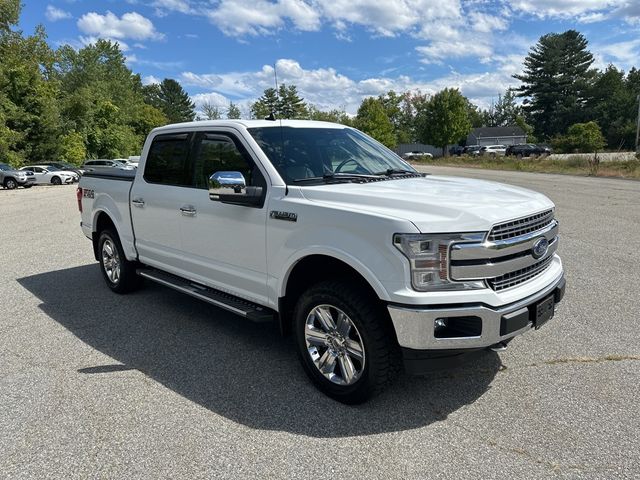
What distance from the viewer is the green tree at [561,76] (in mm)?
87312

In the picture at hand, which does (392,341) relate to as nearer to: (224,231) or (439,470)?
(439,470)

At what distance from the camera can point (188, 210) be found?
14.6 feet

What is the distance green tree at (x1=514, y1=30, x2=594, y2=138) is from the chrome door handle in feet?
316

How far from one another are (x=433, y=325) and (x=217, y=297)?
211cm

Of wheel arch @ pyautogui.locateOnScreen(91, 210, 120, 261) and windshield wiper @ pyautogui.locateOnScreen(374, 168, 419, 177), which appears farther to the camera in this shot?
wheel arch @ pyautogui.locateOnScreen(91, 210, 120, 261)

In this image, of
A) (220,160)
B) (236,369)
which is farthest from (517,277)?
(220,160)

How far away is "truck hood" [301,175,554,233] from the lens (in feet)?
9.47

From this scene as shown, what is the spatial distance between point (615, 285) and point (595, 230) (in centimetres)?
433

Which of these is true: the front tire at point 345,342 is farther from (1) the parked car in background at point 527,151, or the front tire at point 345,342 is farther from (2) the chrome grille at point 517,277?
(1) the parked car in background at point 527,151

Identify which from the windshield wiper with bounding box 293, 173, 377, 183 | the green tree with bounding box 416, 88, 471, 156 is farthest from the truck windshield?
the green tree with bounding box 416, 88, 471, 156

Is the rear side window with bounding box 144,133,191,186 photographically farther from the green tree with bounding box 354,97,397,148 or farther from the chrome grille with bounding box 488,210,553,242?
the green tree with bounding box 354,97,397,148

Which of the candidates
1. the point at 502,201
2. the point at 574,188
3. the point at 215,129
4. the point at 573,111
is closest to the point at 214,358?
the point at 215,129

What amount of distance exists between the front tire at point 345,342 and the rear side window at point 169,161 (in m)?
1.99

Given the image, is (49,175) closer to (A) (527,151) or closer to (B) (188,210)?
(B) (188,210)
